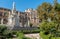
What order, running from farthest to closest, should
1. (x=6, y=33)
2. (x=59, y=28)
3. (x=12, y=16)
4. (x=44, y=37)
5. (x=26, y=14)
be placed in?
(x=26, y=14) → (x=12, y=16) → (x=59, y=28) → (x=44, y=37) → (x=6, y=33)

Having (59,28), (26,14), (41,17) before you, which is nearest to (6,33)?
(59,28)

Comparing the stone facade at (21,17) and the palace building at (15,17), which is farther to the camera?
the stone facade at (21,17)

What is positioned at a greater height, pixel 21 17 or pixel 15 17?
pixel 21 17

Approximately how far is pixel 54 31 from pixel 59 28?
100 inches

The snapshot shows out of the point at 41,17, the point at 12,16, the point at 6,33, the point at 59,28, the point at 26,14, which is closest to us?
the point at 6,33

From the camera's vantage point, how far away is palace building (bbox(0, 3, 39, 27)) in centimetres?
3946

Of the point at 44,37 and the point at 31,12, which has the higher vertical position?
the point at 31,12

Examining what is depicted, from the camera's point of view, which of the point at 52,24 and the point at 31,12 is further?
the point at 31,12

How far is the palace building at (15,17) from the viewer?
39463mm

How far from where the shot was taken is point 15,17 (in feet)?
129

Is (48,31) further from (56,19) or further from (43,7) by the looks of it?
(43,7)

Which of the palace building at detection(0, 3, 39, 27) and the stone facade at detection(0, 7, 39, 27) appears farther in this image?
the stone facade at detection(0, 7, 39, 27)

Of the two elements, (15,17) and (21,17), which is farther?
(21,17)

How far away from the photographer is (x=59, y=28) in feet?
112
